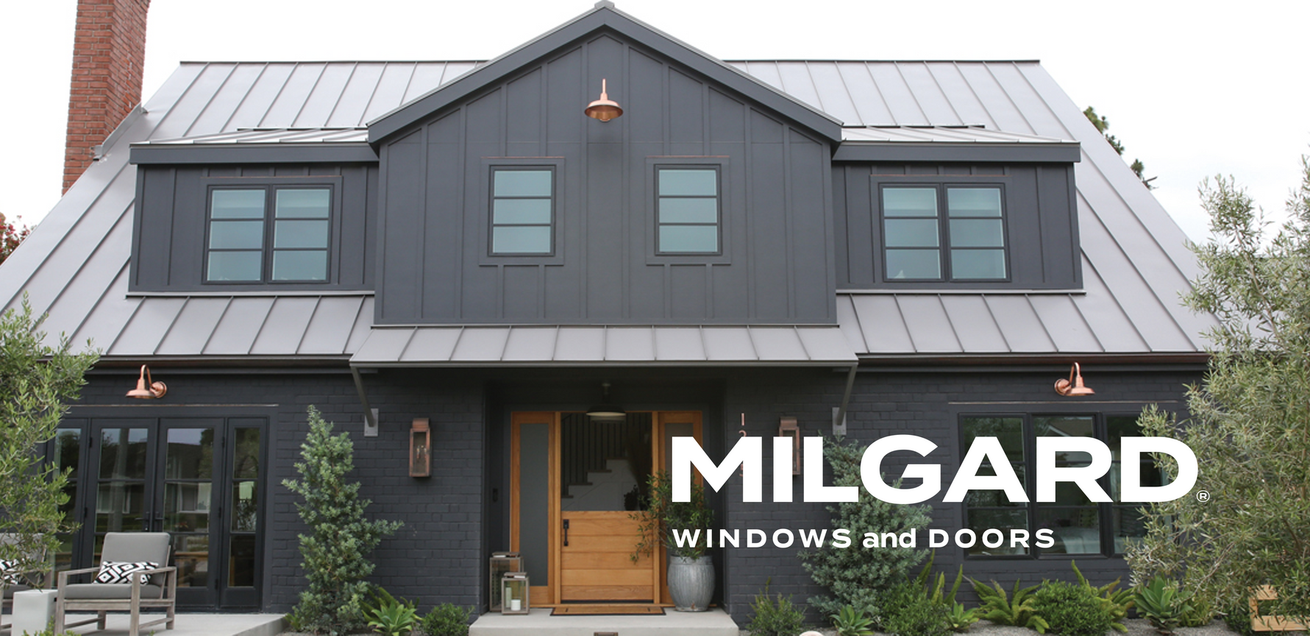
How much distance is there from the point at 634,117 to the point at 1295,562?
22.7ft

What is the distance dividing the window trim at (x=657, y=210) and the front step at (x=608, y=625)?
3.53 m

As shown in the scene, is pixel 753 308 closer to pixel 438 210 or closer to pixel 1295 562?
pixel 438 210

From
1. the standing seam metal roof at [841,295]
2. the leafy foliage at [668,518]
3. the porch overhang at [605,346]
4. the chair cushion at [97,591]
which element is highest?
the standing seam metal roof at [841,295]

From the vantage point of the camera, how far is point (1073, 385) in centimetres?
960

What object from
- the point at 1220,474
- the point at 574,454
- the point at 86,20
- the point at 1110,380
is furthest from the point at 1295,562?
the point at 86,20

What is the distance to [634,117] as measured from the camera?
395 inches

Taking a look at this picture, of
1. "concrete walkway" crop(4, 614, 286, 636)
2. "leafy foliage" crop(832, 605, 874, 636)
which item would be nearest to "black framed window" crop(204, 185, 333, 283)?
"concrete walkway" crop(4, 614, 286, 636)

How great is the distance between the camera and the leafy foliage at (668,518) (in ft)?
32.2

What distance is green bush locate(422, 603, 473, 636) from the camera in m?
8.82

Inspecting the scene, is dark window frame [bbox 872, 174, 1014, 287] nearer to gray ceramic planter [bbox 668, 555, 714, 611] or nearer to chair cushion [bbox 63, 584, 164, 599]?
gray ceramic planter [bbox 668, 555, 714, 611]

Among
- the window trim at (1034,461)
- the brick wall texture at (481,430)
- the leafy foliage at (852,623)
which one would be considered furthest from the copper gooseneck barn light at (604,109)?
the leafy foliage at (852,623)

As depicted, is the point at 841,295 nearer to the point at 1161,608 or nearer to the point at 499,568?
the point at 1161,608

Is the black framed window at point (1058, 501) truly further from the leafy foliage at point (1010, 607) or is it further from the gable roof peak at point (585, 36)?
the gable roof peak at point (585, 36)

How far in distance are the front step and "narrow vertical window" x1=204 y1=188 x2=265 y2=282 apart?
4.54 m
